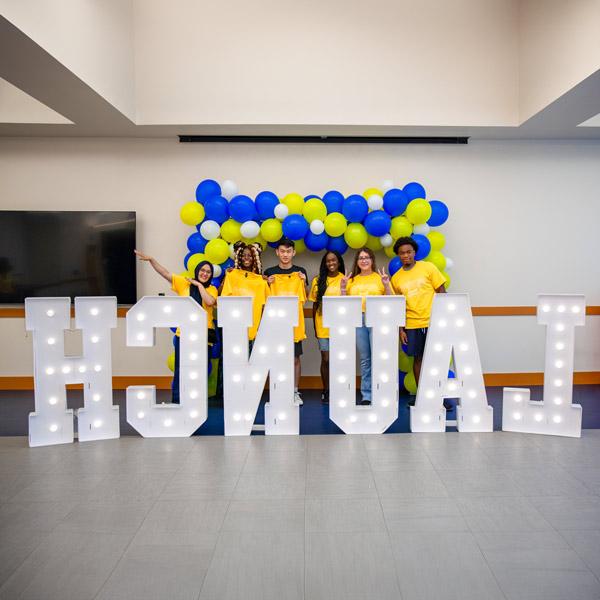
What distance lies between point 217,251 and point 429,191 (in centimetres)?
233

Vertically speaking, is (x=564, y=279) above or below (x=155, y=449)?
above

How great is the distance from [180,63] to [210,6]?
22.5 inches

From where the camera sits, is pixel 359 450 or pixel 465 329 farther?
pixel 465 329

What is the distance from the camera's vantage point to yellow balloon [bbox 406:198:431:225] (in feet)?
15.0

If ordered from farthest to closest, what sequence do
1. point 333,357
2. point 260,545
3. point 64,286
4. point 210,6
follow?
1. point 64,286
2. point 210,6
3. point 333,357
4. point 260,545

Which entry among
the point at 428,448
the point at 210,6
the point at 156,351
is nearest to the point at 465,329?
the point at 428,448

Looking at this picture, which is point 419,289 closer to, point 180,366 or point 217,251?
point 217,251

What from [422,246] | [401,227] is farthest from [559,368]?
[401,227]

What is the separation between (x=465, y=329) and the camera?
11.4 ft

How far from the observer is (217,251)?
4.57m

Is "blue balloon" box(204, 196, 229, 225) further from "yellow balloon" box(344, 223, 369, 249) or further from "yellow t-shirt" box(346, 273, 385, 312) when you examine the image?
"yellow t-shirt" box(346, 273, 385, 312)

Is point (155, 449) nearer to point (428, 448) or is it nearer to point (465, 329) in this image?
point (428, 448)

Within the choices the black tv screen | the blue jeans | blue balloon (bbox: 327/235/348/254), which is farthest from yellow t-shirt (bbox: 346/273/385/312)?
the black tv screen

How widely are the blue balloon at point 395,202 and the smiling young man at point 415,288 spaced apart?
0.45 metres
